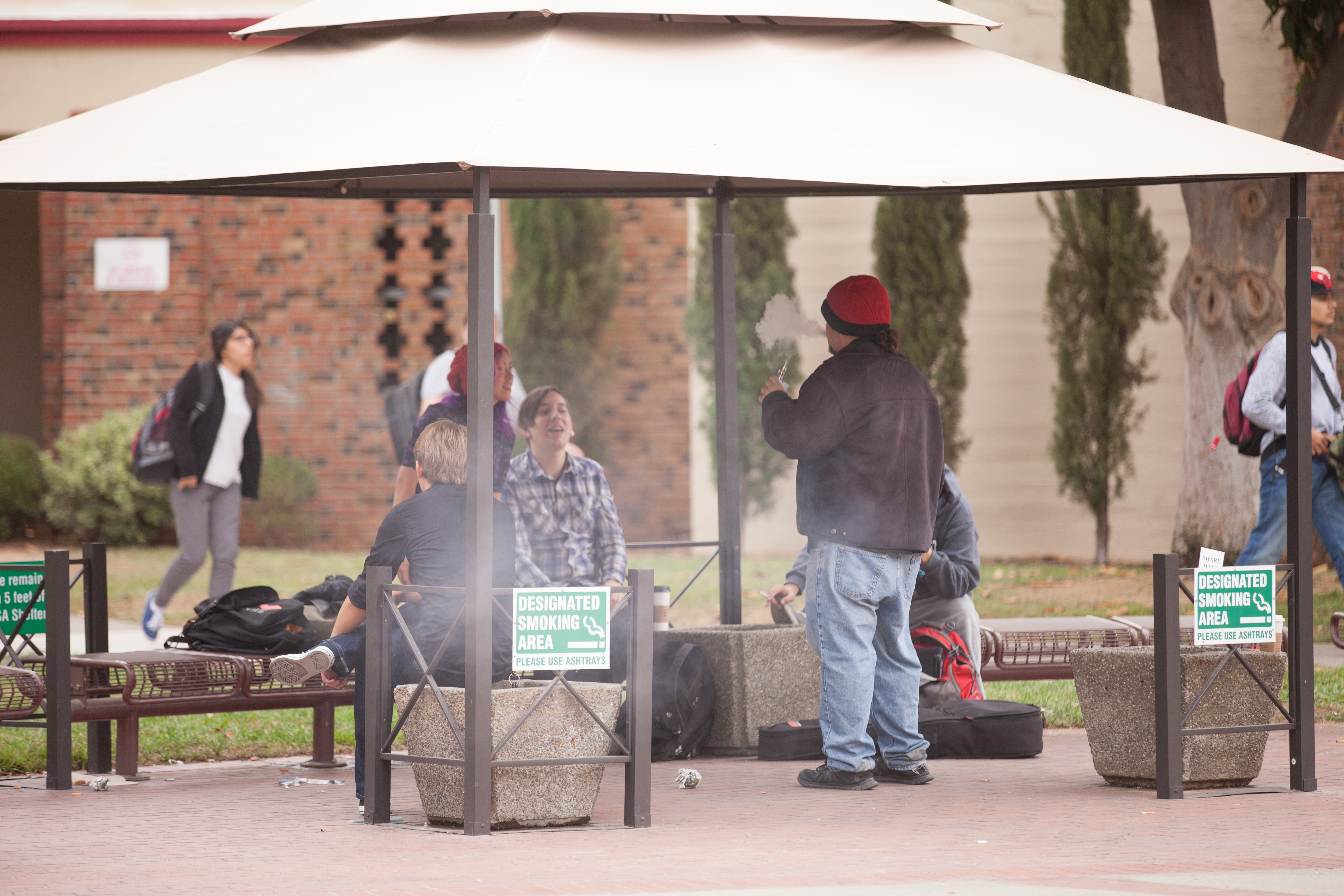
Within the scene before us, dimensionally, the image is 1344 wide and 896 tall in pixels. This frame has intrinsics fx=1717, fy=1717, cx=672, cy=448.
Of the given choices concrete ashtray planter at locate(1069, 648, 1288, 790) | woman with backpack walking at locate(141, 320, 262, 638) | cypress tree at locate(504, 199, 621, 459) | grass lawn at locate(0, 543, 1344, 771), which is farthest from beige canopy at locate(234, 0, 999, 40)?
cypress tree at locate(504, 199, 621, 459)

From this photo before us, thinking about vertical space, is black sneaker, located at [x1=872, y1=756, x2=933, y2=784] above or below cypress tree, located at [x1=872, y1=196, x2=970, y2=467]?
below

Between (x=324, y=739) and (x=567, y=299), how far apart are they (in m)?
10.1

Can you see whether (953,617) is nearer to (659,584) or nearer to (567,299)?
(659,584)

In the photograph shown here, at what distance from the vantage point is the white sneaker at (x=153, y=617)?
34.7 feet

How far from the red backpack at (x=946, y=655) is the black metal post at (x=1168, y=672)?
1.37 meters

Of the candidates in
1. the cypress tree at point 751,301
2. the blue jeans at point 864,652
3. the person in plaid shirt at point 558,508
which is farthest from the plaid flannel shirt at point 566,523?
the cypress tree at point 751,301

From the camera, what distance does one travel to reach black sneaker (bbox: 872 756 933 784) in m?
6.71

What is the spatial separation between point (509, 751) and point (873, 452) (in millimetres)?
1783

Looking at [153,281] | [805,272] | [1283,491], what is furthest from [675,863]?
[153,281]

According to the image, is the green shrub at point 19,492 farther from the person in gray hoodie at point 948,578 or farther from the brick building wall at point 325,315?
the person in gray hoodie at point 948,578

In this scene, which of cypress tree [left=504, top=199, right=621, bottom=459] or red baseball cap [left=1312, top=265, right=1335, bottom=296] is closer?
red baseball cap [left=1312, top=265, right=1335, bottom=296]

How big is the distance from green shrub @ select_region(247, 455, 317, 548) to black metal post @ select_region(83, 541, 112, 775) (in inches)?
385

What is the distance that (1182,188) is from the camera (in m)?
13.5

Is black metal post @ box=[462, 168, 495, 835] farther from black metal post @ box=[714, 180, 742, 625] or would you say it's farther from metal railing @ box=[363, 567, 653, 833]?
black metal post @ box=[714, 180, 742, 625]
